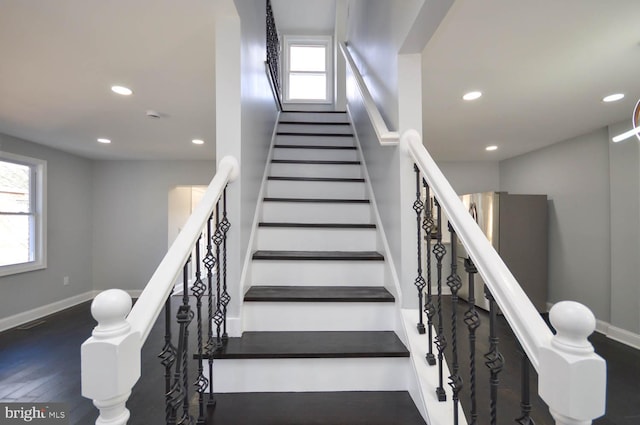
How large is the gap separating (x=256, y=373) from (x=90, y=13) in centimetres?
203

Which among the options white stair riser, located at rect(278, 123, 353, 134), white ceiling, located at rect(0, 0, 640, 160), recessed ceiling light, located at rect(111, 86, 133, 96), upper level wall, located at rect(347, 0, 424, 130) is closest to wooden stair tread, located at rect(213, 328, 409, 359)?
upper level wall, located at rect(347, 0, 424, 130)

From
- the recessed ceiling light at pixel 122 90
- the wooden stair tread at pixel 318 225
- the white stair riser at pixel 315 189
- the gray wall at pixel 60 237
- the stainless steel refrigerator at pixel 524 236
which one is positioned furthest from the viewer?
the stainless steel refrigerator at pixel 524 236

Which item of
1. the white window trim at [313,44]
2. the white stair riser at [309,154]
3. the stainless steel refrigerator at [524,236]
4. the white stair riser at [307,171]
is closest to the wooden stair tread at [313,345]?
the white stair riser at [307,171]

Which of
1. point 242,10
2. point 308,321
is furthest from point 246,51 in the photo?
point 308,321

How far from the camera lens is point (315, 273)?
1.87 m

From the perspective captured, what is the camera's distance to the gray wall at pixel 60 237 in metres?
3.87

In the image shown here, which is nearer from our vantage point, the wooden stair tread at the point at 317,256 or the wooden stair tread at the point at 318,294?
the wooden stair tread at the point at 318,294

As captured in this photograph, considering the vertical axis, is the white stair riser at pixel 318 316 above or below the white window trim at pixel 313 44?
below

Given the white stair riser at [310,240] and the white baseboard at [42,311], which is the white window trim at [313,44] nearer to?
the white stair riser at [310,240]

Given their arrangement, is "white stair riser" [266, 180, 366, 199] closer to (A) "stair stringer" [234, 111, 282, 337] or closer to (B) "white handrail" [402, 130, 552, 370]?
(A) "stair stringer" [234, 111, 282, 337]

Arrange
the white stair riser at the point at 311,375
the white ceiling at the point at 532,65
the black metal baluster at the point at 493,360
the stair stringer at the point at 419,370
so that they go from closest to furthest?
the black metal baluster at the point at 493,360 → the stair stringer at the point at 419,370 → the white stair riser at the point at 311,375 → the white ceiling at the point at 532,65

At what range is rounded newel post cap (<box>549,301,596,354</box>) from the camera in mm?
589

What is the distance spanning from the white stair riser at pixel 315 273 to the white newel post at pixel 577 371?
4.09 ft

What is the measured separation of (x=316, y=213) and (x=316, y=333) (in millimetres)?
1015
